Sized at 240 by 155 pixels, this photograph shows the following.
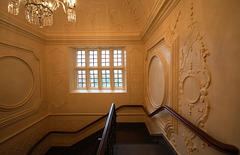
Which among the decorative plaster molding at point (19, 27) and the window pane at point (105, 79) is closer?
the decorative plaster molding at point (19, 27)

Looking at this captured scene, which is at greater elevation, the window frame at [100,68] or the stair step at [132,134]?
the window frame at [100,68]

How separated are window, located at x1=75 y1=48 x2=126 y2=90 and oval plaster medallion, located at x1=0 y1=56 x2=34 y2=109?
1.41 m

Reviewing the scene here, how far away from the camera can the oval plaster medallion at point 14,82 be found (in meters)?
2.03

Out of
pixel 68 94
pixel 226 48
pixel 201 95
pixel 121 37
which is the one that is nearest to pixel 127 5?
pixel 121 37

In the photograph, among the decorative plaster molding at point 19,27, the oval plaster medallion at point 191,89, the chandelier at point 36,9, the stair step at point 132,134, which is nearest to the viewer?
the oval plaster medallion at point 191,89

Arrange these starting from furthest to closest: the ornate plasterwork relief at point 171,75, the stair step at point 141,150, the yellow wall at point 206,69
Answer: the stair step at point 141,150
the ornate plasterwork relief at point 171,75
the yellow wall at point 206,69

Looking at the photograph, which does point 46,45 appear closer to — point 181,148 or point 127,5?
point 127,5

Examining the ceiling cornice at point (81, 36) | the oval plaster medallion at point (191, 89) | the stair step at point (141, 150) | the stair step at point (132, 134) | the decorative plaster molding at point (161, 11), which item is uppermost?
the ceiling cornice at point (81, 36)

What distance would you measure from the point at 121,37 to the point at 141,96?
228 centimetres

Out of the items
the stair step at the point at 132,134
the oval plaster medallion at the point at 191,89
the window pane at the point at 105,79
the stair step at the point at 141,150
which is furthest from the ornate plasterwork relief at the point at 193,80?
the window pane at the point at 105,79

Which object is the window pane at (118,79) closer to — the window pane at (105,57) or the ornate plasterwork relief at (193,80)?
the window pane at (105,57)

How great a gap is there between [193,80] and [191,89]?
125 millimetres

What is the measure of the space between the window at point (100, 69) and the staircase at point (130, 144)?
5.05 feet

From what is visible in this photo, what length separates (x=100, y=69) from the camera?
3.65 metres
